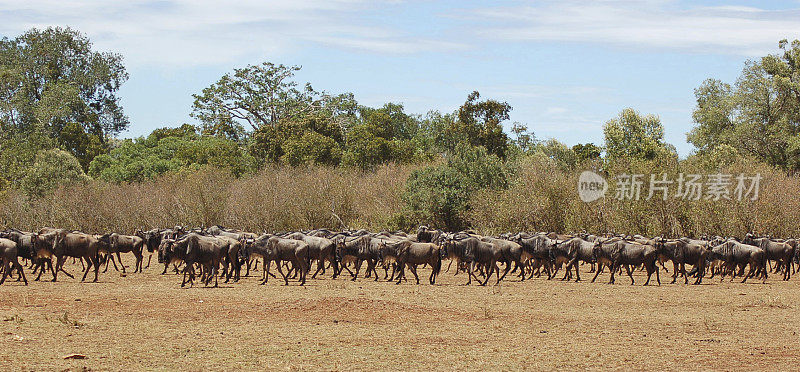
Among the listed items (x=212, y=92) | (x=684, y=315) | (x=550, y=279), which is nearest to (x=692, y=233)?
(x=550, y=279)

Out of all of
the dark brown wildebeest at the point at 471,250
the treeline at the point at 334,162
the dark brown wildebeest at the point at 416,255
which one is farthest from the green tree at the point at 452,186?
the dark brown wildebeest at the point at 416,255

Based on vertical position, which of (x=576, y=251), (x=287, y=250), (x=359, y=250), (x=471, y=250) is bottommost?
(x=287, y=250)

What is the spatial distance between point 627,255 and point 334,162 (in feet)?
141

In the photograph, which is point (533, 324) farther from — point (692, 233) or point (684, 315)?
point (692, 233)

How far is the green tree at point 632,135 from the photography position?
212ft

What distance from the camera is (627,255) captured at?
28516mm

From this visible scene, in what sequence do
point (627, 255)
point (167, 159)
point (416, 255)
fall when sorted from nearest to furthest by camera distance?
point (416, 255), point (627, 255), point (167, 159)

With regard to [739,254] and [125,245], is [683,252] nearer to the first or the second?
[739,254]

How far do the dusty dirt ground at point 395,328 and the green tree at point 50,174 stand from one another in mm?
44052

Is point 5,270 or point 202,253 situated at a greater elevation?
point 202,253

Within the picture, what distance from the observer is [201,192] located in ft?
194

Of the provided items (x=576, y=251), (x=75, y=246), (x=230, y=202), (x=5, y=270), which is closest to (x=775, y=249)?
(x=576, y=251)

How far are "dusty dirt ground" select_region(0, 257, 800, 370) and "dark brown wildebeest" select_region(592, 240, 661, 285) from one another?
212 centimetres

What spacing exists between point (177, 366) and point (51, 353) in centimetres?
258
